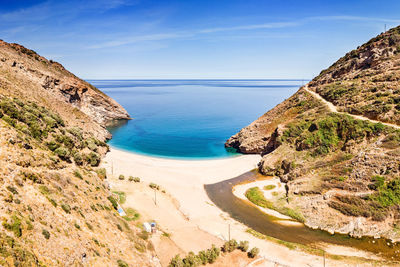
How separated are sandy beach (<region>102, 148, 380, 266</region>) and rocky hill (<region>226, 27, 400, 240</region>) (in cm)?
587

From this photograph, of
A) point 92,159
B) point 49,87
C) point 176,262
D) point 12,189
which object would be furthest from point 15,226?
point 49,87

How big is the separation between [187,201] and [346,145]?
26067mm

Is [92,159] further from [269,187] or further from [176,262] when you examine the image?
[269,187]

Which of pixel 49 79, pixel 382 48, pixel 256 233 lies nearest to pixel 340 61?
pixel 382 48

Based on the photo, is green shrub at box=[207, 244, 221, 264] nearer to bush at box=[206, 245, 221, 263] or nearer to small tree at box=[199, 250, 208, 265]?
bush at box=[206, 245, 221, 263]

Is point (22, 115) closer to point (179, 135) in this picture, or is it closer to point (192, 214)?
point (192, 214)

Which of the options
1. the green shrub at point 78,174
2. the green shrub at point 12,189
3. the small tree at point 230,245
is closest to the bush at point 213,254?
the small tree at point 230,245

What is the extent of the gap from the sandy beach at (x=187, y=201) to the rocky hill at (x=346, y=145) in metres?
5.87

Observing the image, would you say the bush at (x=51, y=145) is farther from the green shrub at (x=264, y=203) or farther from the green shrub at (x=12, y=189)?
the green shrub at (x=264, y=203)

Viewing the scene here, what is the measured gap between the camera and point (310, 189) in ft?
112

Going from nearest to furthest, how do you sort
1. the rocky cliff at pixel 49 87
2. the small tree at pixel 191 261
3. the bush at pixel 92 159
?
the small tree at pixel 191 261
the bush at pixel 92 159
the rocky cliff at pixel 49 87

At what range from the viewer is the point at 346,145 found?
37.7 metres

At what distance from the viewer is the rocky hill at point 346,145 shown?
29.3 meters

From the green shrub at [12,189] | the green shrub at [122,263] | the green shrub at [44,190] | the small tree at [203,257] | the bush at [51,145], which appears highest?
the bush at [51,145]
